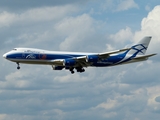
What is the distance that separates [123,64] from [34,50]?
1162 inches

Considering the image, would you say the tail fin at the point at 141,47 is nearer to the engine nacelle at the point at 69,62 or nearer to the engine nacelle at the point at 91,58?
the engine nacelle at the point at 91,58

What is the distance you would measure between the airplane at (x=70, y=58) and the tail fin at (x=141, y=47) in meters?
1.54

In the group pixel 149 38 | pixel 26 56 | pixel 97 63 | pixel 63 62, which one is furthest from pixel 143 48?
pixel 26 56

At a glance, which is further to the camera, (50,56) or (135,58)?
(135,58)

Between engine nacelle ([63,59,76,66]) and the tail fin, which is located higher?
the tail fin

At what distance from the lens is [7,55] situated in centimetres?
14138

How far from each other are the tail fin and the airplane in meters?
1.54

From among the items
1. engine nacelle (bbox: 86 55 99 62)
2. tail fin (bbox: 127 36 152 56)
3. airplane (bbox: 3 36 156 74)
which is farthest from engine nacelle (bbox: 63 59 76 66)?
tail fin (bbox: 127 36 152 56)

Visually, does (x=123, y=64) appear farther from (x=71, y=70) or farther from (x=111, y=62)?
(x=71, y=70)

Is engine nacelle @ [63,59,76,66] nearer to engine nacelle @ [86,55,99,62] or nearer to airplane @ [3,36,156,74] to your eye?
airplane @ [3,36,156,74]

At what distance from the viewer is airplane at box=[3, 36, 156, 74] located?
13975cm

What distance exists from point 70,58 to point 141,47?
25843 mm

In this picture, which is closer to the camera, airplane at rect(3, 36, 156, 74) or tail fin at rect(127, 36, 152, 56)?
airplane at rect(3, 36, 156, 74)

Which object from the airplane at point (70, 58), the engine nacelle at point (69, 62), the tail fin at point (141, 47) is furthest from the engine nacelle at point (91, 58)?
the tail fin at point (141, 47)
